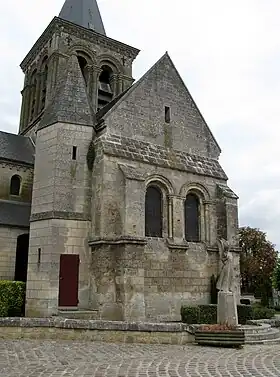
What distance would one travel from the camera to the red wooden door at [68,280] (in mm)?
14523

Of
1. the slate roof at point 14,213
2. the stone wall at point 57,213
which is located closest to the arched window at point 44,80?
the slate roof at point 14,213

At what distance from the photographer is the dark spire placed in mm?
29941

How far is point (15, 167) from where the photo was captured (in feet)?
68.5

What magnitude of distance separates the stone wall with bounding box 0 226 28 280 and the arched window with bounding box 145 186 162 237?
19.9 ft

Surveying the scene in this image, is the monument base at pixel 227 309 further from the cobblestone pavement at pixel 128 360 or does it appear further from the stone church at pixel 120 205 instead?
the stone church at pixel 120 205

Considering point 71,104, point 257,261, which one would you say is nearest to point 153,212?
point 71,104

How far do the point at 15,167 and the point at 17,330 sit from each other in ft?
37.4

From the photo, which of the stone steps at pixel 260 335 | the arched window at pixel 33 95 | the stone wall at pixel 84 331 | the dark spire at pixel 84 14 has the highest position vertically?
the dark spire at pixel 84 14

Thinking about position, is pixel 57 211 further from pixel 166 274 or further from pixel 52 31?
pixel 52 31

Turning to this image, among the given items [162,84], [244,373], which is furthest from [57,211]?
[244,373]

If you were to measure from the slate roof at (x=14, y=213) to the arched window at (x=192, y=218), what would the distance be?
24.0ft

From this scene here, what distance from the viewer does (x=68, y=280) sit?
1470cm

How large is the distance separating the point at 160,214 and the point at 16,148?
1031 centimetres

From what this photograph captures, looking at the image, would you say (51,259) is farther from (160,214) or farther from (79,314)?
(160,214)
